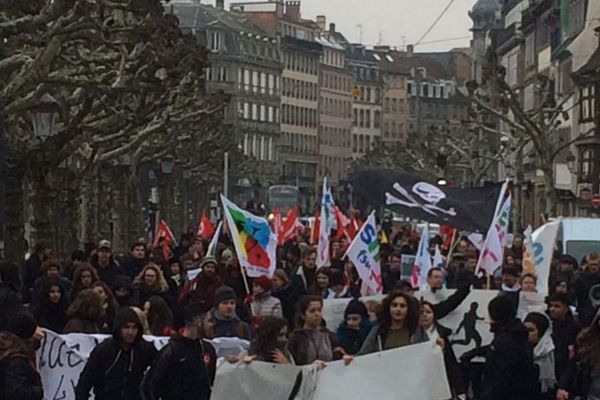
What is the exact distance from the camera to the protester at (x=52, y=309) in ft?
53.8

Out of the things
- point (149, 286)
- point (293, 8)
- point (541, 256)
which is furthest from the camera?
point (293, 8)

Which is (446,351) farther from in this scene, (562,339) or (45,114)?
(45,114)

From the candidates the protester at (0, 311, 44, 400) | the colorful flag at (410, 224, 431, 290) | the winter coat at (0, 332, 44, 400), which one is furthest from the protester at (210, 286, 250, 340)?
the colorful flag at (410, 224, 431, 290)

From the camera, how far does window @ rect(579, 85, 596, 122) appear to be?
218 ft

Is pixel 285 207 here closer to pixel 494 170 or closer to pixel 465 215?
pixel 494 170

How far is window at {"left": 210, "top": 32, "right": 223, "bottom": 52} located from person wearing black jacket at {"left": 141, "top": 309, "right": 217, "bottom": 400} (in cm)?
14379

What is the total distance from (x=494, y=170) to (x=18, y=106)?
97.3 meters

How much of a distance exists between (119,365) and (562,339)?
411cm

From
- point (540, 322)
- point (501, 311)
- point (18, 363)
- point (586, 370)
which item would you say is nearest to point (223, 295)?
point (501, 311)

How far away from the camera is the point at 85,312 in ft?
47.3

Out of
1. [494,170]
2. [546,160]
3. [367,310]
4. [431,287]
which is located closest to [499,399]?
[367,310]

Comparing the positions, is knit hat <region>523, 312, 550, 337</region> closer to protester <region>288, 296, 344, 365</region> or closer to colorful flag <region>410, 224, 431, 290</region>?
protester <region>288, 296, 344, 365</region>

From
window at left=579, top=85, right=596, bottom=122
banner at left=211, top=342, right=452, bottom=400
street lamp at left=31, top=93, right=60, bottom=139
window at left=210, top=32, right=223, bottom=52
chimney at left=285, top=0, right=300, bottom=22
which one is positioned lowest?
banner at left=211, top=342, right=452, bottom=400

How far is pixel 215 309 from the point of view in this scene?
1540 cm
